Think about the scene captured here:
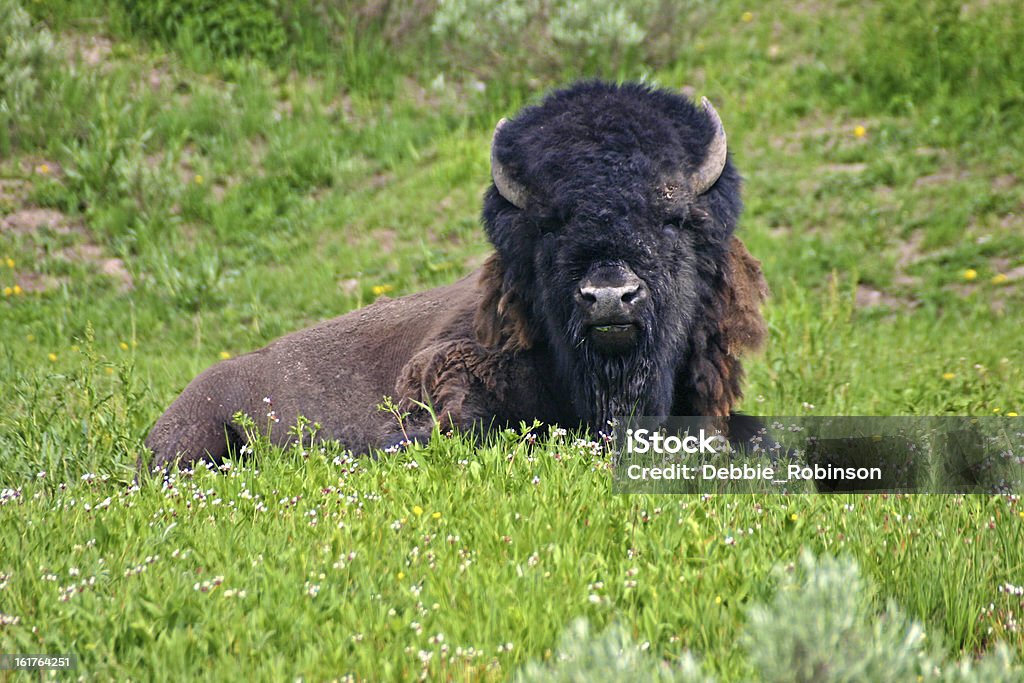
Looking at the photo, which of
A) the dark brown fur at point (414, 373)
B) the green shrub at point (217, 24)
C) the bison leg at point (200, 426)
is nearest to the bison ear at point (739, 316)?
the dark brown fur at point (414, 373)

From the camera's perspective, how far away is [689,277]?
5969 millimetres

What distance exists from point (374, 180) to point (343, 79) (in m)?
1.82

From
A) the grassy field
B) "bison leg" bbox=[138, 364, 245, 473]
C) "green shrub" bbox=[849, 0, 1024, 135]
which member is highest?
"green shrub" bbox=[849, 0, 1024, 135]

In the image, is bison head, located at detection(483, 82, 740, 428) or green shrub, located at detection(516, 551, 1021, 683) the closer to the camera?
green shrub, located at detection(516, 551, 1021, 683)

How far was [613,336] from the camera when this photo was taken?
5590 mm

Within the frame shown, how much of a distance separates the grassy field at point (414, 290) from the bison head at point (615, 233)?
63 cm

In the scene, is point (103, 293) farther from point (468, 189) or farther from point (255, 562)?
point (255, 562)

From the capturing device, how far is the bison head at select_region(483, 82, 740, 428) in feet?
18.2

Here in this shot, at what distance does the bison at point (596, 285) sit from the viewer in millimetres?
5598

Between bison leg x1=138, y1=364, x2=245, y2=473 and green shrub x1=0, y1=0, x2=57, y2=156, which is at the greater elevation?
green shrub x1=0, y1=0, x2=57, y2=156

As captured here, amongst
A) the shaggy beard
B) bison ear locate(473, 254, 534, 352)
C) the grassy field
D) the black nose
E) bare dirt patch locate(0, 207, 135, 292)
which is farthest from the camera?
bare dirt patch locate(0, 207, 135, 292)

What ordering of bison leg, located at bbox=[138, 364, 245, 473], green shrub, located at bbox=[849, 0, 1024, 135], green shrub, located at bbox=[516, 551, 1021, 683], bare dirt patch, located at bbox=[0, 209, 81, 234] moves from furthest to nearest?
green shrub, located at bbox=[849, 0, 1024, 135]
bare dirt patch, located at bbox=[0, 209, 81, 234]
bison leg, located at bbox=[138, 364, 245, 473]
green shrub, located at bbox=[516, 551, 1021, 683]

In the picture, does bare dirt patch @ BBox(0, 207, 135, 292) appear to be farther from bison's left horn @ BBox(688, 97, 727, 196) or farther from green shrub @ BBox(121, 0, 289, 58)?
bison's left horn @ BBox(688, 97, 727, 196)

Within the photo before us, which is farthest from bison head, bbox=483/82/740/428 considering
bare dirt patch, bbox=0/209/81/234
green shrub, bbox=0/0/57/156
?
green shrub, bbox=0/0/57/156
